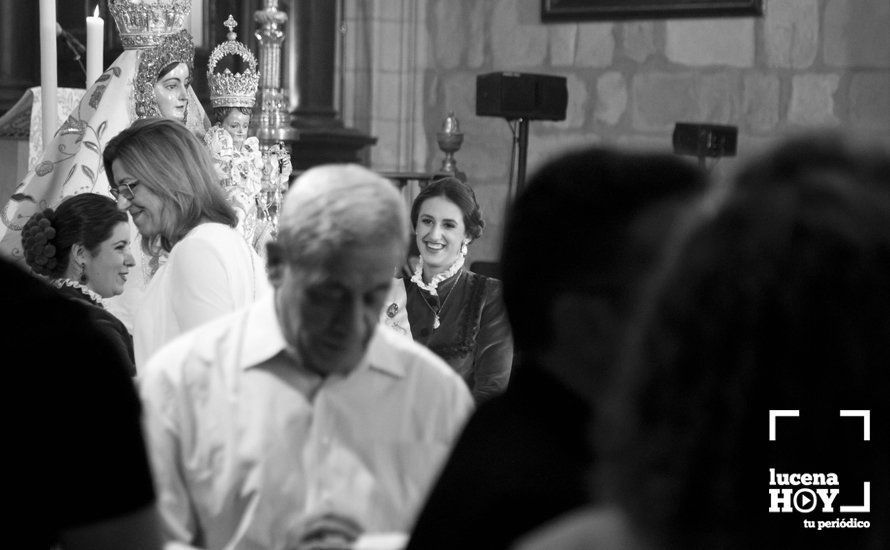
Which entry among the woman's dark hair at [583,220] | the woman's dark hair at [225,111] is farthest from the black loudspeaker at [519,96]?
the woman's dark hair at [583,220]

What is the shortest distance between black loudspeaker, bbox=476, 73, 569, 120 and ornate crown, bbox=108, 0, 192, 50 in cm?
375

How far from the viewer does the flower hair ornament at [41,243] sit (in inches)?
134

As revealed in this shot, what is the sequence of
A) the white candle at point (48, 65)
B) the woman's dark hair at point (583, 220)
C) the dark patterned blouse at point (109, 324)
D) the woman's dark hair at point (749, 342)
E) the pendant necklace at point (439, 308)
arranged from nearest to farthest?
1. the woman's dark hair at point (749, 342)
2. the woman's dark hair at point (583, 220)
3. the dark patterned blouse at point (109, 324)
4. the white candle at point (48, 65)
5. the pendant necklace at point (439, 308)

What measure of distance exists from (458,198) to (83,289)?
3.80 ft

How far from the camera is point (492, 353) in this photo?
3.71 meters

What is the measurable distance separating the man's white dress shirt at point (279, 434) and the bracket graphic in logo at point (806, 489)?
77 centimetres

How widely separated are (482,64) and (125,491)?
7632mm

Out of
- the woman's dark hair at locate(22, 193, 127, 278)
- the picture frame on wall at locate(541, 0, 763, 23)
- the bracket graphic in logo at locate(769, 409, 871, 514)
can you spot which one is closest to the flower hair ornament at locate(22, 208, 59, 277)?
the woman's dark hair at locate(22, 193, 127, 278)

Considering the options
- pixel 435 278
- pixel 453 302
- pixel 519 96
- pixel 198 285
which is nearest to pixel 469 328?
pixel 453 302

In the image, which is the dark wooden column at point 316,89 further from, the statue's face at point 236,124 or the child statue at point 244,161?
the statue's face at point 236,124

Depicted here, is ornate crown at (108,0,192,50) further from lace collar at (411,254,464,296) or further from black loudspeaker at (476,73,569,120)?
black loudspeaker at (476,73,569,120)

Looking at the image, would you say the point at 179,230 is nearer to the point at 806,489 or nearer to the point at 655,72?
the point at 806,489

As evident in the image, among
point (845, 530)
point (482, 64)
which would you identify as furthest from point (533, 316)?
point (482, 64)

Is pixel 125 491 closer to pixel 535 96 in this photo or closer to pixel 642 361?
pixel 642 361
